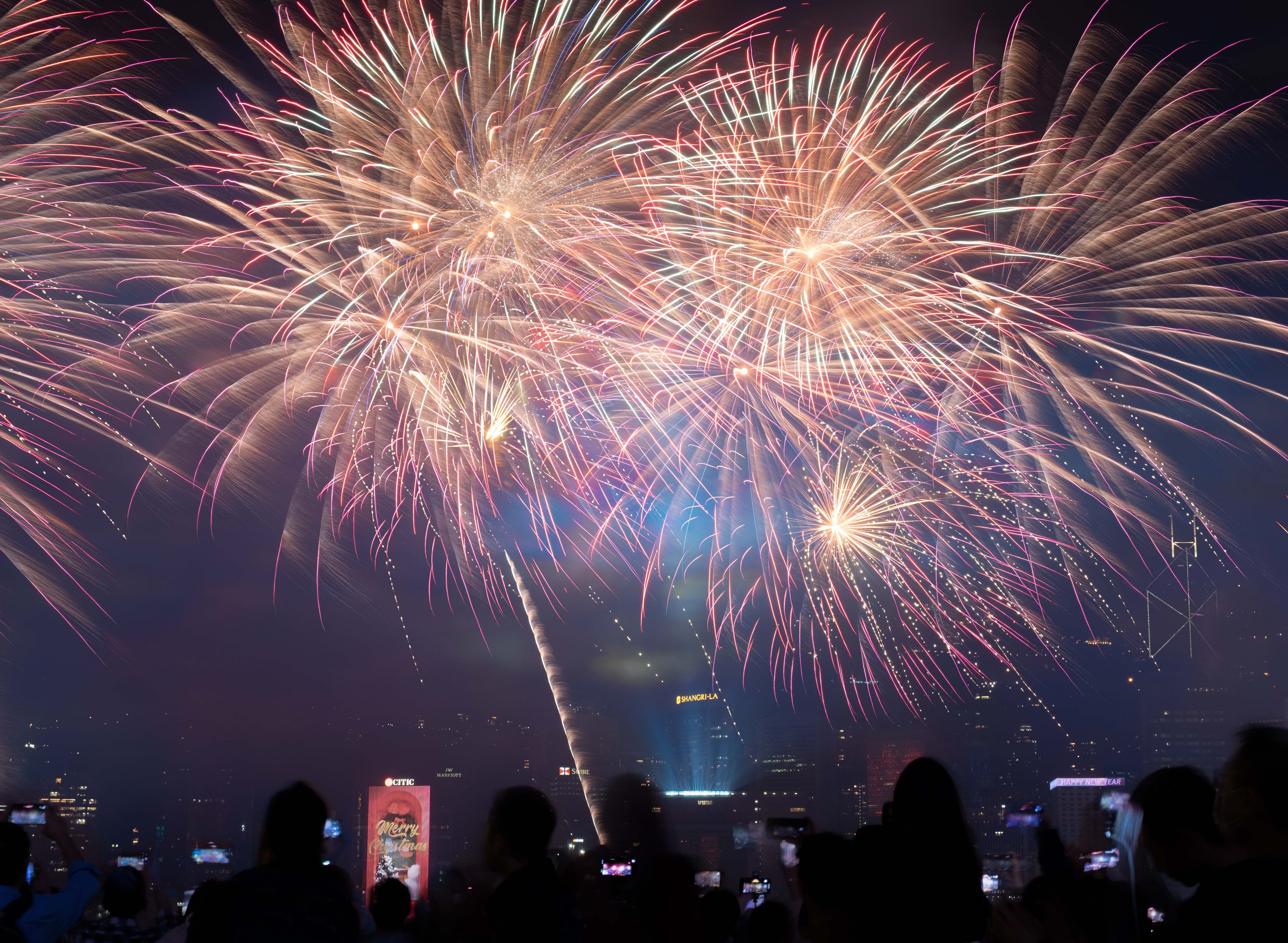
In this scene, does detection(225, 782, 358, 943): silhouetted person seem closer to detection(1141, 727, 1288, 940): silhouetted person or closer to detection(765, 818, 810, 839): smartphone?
detection(1141, 727, 1288, 940): silhouetted person

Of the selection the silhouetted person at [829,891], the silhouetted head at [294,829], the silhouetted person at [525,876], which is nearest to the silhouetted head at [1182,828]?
the silhouetted person at [829,891]

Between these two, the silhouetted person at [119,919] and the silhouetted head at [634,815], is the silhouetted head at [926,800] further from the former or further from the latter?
the silhouetted person at [119,919]

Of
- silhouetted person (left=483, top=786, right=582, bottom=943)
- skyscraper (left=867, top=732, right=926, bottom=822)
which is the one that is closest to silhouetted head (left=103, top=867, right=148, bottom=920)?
silhouetted person (left=483, top=786, right=582, bottom=943)

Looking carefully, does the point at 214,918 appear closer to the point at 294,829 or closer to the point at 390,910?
the point at 294,829

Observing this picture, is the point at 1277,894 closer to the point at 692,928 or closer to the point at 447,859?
the point at 692,928

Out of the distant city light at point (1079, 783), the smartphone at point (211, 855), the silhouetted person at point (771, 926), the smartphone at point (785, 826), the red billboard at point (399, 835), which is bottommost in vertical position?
the silhouetted person at point (771, 926)

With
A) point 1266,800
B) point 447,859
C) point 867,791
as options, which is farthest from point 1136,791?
point 867,791
